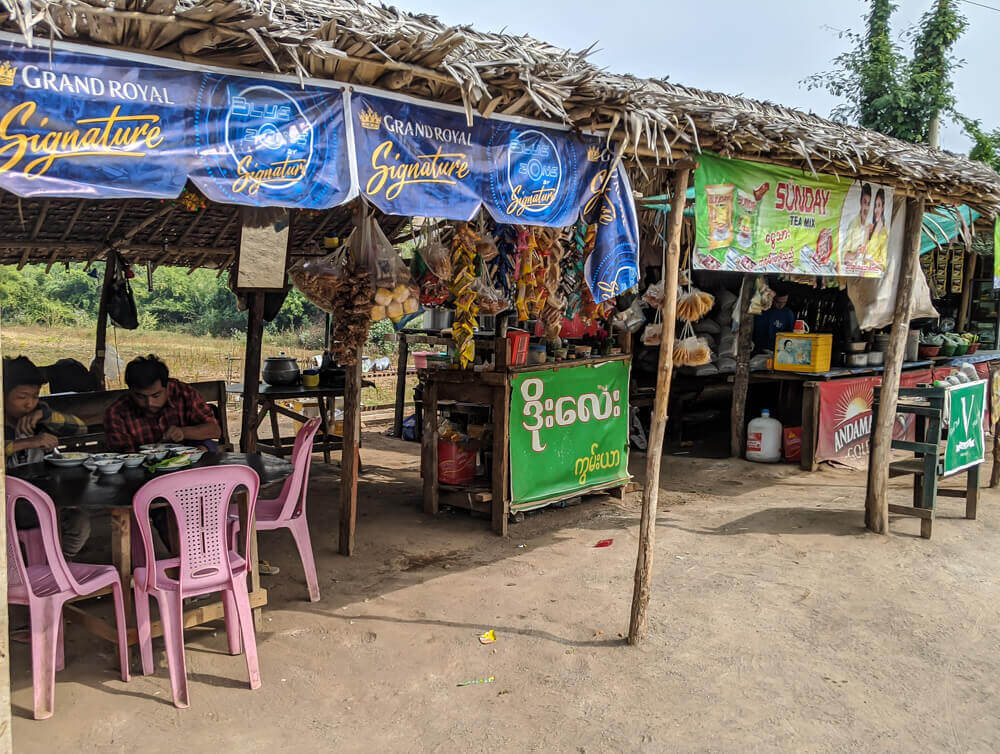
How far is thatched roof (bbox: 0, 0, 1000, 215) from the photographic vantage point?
9.55 feet

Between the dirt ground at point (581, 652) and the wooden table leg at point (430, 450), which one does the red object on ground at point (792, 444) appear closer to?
the dirt ground at point (581, 652)

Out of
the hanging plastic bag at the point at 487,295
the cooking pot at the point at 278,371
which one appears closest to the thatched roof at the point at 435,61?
the hanging plastic bag at the point at 487,295

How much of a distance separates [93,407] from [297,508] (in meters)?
3.43

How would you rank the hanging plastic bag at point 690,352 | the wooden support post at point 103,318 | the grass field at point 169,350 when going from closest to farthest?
1. the hanging plastic bag at point 690,352
2. the wooden support post at point 103,318
3. the grass field at point 169,350

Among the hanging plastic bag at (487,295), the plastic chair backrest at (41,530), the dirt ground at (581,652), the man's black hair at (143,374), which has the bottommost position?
Answer: the dirt ground at (581,652)

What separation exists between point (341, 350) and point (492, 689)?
2.44 meters

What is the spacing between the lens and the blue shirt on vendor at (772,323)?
390 inches

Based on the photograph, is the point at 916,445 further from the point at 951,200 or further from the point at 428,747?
the point at 428,747

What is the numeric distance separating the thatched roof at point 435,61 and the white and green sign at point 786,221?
18 cm

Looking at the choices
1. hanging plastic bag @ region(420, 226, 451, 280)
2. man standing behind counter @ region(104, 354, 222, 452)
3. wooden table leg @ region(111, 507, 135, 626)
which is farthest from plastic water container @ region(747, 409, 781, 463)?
wooden table leg @ region(111, 507, 135, 626)

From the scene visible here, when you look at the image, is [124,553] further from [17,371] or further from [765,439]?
[765,439]

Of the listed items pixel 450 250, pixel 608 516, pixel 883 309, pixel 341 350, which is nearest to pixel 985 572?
pixel 883 309
